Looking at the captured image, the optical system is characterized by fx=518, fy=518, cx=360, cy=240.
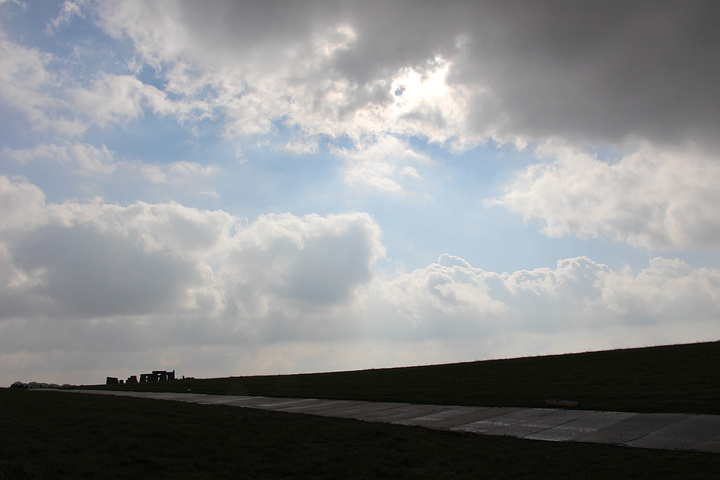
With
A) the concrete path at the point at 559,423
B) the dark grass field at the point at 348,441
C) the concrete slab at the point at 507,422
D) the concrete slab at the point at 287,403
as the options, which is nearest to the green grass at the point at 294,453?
the dark grass field at the point at 348,441

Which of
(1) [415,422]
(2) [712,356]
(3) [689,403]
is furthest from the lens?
(2) [712,356]

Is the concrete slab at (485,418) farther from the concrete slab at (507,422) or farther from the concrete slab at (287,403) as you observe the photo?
the concrete slab at (287,403)

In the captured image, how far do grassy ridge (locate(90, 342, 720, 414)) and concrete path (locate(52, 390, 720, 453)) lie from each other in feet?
3.78

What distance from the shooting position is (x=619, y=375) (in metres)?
23.9

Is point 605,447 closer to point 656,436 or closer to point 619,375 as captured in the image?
point 656,436

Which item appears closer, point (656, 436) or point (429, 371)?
point (656, 436)

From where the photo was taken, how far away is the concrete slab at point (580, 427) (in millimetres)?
13586

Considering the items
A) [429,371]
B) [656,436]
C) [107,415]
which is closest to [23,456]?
[107,415]

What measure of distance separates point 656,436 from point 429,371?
916 inches

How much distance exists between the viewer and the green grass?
10609 mm

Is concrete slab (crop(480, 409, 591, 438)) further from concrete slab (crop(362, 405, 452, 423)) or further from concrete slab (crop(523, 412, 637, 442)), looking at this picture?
concrete slab (crop(362, 405, 452, 423))

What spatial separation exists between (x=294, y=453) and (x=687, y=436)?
31.3 ft

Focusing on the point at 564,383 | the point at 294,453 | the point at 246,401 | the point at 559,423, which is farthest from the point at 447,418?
the point at 246,401

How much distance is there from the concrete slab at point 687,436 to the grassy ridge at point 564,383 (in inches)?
62.5
